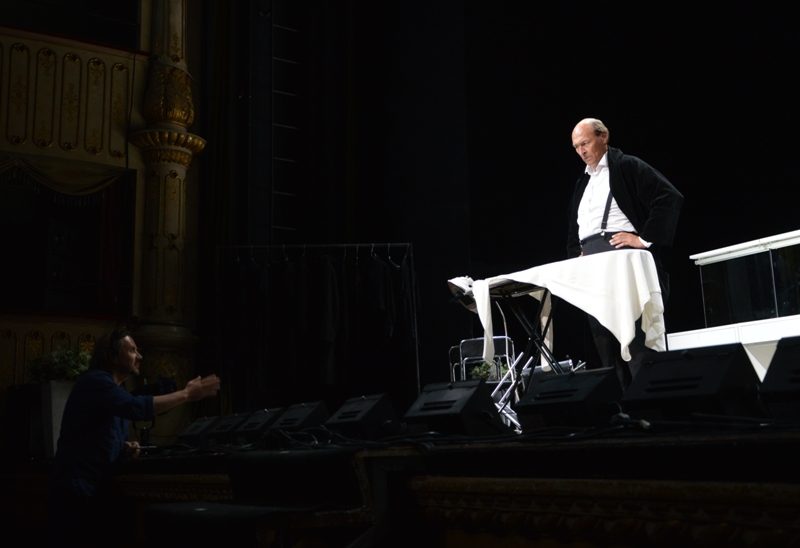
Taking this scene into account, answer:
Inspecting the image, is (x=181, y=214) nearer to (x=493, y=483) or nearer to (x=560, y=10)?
(x=560, y=10)

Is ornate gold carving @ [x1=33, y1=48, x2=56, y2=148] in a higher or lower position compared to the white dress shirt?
higher

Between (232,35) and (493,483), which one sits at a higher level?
(232,35)

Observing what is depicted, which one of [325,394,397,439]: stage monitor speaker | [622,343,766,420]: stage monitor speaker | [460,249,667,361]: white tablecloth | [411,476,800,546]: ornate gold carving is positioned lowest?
[411,476,800,546]: ornate gold carving

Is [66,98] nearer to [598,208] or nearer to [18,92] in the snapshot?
[18,92]

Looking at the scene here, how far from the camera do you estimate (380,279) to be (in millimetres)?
7090

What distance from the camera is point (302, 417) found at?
2881 mm

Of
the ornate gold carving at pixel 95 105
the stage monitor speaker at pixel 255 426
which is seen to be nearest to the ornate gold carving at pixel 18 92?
the ornate gold carving at pixel 95 105

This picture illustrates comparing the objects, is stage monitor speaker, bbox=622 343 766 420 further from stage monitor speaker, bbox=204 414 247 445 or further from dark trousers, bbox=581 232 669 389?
stage monitor speaker, bbox=204 414 247 445

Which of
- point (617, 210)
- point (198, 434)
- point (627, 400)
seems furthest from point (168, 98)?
point (627, 400)

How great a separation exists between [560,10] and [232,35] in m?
2.88

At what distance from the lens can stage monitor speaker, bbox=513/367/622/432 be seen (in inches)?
76.0

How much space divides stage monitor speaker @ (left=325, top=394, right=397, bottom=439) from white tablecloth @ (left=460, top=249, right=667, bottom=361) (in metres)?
0.88

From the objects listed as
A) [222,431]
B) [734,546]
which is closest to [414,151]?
[222,431]

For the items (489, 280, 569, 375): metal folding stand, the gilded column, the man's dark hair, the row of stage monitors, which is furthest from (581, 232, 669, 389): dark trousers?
the gilded column
